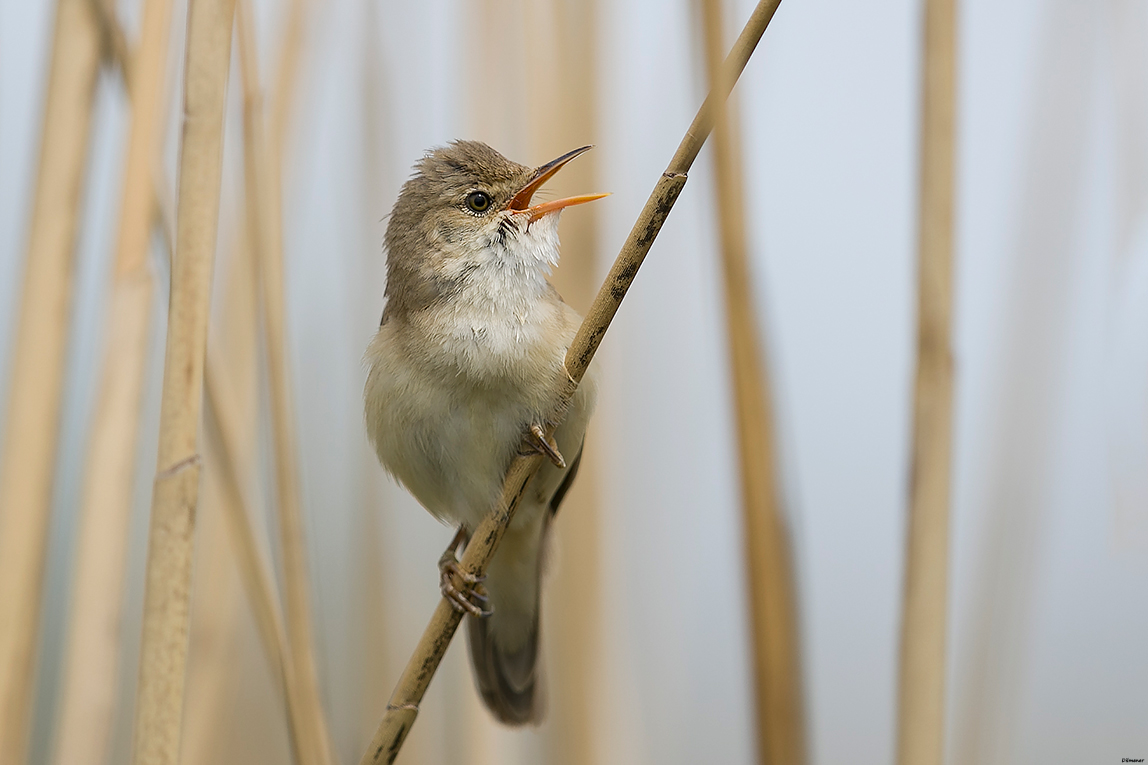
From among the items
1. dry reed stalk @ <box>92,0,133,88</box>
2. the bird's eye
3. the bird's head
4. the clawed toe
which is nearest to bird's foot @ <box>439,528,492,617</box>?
the clawed toe

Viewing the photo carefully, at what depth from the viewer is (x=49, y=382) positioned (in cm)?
119

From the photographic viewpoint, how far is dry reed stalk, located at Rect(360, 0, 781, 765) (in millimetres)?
840

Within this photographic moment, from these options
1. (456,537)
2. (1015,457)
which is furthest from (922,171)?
(456,537)

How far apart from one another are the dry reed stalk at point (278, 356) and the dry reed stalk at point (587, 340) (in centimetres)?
32

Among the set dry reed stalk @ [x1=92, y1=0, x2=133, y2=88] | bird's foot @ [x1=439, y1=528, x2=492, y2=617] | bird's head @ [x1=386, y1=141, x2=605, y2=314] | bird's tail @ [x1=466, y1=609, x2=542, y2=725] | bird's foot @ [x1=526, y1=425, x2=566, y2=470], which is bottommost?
bird's tail @ [x1=466, y1=609, x2=542, y2=725]

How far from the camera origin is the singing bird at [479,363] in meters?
1.45

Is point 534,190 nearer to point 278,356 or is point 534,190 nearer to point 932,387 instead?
point 278,356

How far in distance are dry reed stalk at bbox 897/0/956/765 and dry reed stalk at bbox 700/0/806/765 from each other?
191 mm

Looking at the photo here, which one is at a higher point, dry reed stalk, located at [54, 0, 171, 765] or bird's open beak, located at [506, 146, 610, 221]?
bird's open beak, located at [506, 146, 610, 221]

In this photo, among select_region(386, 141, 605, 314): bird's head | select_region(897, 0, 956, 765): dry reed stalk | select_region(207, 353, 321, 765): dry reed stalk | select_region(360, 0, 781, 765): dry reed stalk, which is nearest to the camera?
select_region(360, 0, 781, 765): dry reed stalk

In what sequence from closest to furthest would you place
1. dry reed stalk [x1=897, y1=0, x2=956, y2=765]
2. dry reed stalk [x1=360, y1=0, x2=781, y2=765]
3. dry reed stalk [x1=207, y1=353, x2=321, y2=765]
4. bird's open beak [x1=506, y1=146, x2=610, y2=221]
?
dry reed stalk [x1=360, y1=0, x2=781, y2=765] < dry reed stalk [x1=897, y1=0, x2=956, y2=765] < dry reed stalk [x1=207, y1=353, x2=321, y2=765] < bird's open beak [x1=506, y1=146, x2=610, y2=221]

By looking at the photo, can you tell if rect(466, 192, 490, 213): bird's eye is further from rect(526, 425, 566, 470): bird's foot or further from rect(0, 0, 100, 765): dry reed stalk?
rect(0, 0, 100, 765): dry reed stalk

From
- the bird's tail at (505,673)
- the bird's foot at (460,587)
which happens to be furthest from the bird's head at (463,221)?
the bird's tail at (505,673)

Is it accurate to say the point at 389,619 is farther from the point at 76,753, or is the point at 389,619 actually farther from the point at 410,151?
the point at 410,151
